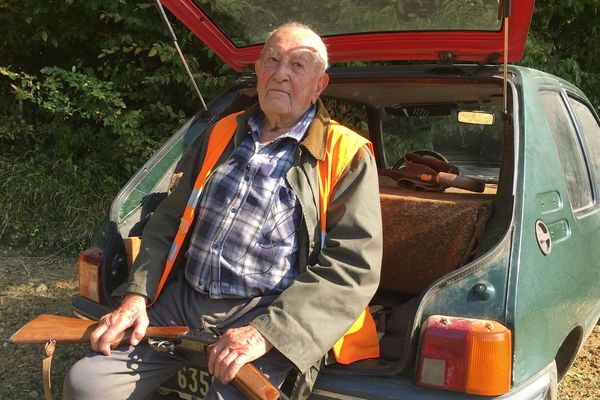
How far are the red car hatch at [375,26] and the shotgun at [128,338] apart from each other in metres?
1.54

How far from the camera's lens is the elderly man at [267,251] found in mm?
2086

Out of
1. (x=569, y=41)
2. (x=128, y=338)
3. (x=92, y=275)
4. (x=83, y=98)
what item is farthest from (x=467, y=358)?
(x=569, y=41)

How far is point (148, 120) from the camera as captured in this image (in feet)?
20.6

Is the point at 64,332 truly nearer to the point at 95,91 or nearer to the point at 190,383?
the point at 190,383

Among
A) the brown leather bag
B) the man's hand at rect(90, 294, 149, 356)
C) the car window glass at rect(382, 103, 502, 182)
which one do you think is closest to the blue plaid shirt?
the man's hand at rect(90, 294, 149, 356)

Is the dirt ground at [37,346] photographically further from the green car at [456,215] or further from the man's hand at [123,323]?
the man's hand at [123,323]

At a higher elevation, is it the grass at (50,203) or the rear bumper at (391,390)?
the rear bumper at (391,390)

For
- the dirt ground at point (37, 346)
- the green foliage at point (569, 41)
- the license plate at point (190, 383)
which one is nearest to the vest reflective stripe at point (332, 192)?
the license plate at point (190, 383)

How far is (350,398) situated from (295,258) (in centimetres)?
52

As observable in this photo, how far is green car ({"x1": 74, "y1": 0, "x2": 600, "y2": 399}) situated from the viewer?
2039mm

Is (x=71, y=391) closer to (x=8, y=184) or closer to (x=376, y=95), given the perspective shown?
(x=376, y=95)

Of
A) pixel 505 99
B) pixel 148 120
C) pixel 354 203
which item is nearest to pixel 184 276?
pixel 354 203

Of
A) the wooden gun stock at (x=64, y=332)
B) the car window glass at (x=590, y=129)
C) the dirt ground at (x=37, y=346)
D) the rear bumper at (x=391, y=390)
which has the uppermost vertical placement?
the car window glass at (x=590, y=129)

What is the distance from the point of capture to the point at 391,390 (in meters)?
2.02
